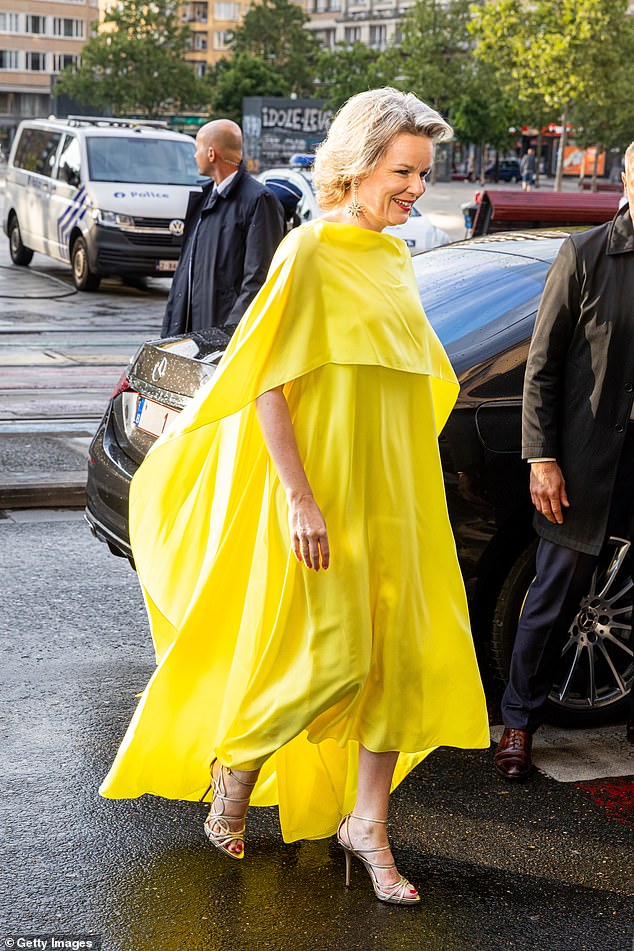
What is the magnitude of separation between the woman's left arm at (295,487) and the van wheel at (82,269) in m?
14.4

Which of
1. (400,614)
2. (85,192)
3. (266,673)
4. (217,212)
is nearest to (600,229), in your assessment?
(400,614)

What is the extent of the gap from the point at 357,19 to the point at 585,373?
126 meters

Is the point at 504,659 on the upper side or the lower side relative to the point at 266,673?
lower

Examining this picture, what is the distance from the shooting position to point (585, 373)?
3.72 m

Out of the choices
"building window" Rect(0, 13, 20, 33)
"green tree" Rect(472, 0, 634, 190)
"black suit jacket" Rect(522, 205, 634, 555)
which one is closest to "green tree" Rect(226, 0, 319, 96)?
"building window" Rect(0, 13, 20, 33)

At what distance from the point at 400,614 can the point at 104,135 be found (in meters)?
15.6

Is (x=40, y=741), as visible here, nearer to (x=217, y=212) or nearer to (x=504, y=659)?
(x=504, y=659)

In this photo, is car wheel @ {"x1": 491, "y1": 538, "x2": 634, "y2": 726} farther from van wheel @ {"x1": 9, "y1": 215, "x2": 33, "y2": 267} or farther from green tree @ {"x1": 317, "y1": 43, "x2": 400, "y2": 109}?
green tree @ {"x1": 317, "y1": 43, "x2": 400, "y2": 109}

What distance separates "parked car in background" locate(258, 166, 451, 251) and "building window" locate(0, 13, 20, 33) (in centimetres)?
10570

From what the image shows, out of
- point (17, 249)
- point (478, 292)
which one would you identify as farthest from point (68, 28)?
point (478, 292)

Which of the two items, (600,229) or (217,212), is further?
(217,212)

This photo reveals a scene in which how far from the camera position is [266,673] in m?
3.05

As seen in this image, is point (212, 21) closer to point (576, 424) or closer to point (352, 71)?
point (352, 71)

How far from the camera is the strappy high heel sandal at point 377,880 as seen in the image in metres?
3.13
